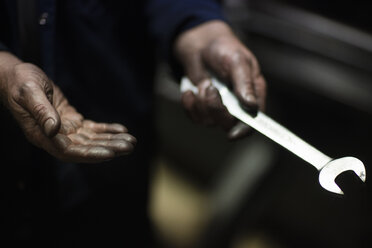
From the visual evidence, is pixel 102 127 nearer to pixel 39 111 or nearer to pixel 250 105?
pixel 39 111

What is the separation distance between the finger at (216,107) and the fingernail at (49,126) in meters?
0.33

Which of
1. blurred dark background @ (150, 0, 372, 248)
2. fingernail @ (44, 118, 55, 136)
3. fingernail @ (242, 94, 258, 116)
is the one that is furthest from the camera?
blurred dark background @ (150, 0, 372, 248)

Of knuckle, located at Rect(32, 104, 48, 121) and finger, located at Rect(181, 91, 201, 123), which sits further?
finger, located at Rect(181, 91, 201, 123)

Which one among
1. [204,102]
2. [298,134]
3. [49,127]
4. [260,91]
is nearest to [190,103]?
[204,102]

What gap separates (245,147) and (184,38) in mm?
887

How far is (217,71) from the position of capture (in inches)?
34.8

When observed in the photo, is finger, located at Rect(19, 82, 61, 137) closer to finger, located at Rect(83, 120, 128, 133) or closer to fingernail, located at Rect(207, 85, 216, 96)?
finger, located at Rect(83, 120, 128, 133)

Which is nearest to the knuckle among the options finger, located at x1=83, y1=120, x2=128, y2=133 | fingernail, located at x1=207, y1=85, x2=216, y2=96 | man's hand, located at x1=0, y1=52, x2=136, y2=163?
man's hand, located at x1=0, y1=52, x2=136, y2=163

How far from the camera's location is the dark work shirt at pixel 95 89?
72cm

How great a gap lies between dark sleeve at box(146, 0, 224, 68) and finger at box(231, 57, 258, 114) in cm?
16

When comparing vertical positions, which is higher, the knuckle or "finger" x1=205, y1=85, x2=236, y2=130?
the knuckle

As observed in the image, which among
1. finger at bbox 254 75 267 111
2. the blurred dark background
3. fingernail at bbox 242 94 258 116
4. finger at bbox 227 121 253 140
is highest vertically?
fingernail at bbox 242 94 258 116

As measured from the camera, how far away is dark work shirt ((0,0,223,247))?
72 cm

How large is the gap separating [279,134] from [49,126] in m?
0.39
